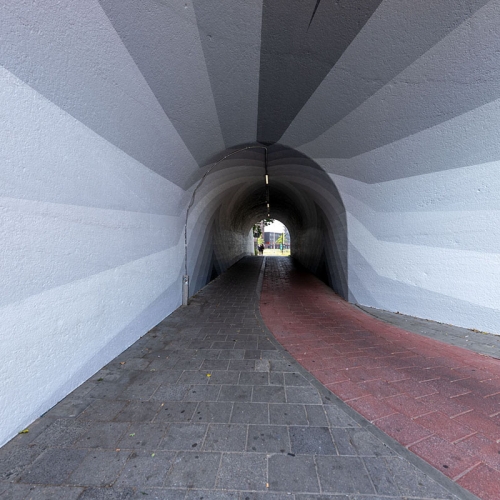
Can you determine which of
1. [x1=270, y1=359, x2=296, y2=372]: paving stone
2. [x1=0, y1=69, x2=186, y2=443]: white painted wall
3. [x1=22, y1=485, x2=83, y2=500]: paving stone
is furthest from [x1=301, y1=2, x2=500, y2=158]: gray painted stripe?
[x1=22, y1=485, x2=83, y2=500]: paving stone

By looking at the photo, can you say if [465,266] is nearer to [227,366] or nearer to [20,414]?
[227,366]

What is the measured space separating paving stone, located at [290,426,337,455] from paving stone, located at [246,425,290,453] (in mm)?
70

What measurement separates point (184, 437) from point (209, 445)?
0.26 m

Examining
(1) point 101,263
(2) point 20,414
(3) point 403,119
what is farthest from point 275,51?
(2) point 20,414

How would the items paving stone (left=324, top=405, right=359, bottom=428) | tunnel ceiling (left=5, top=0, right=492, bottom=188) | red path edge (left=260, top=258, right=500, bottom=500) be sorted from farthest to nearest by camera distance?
tunnel ceiling (left=5, top=0, right=492, bottom=188)
paving stone (left=324, top=405, right=359, bottom=428)
red path edge (left=260, top=258, right=500, bottom=500)

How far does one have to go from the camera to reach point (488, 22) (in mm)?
2762

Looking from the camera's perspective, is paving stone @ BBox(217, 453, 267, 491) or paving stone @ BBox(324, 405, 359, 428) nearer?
paving stone @ BBox(217, 453, 267, 491)

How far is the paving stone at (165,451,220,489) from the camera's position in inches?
63.4

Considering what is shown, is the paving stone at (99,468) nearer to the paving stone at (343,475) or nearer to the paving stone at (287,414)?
the paving stone at (287,414)

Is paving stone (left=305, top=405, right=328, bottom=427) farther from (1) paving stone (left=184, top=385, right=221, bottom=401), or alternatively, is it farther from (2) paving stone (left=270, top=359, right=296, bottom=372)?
(1) paving stone (left=184, top=385, right=221, bottom=401)

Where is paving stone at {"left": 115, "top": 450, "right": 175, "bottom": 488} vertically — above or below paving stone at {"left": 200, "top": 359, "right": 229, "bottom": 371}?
above

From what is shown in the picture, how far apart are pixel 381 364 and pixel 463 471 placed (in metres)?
1.60

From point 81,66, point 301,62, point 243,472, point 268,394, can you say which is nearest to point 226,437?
point 243,472

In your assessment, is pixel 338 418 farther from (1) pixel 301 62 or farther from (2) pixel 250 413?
(1) pixel 301 62
